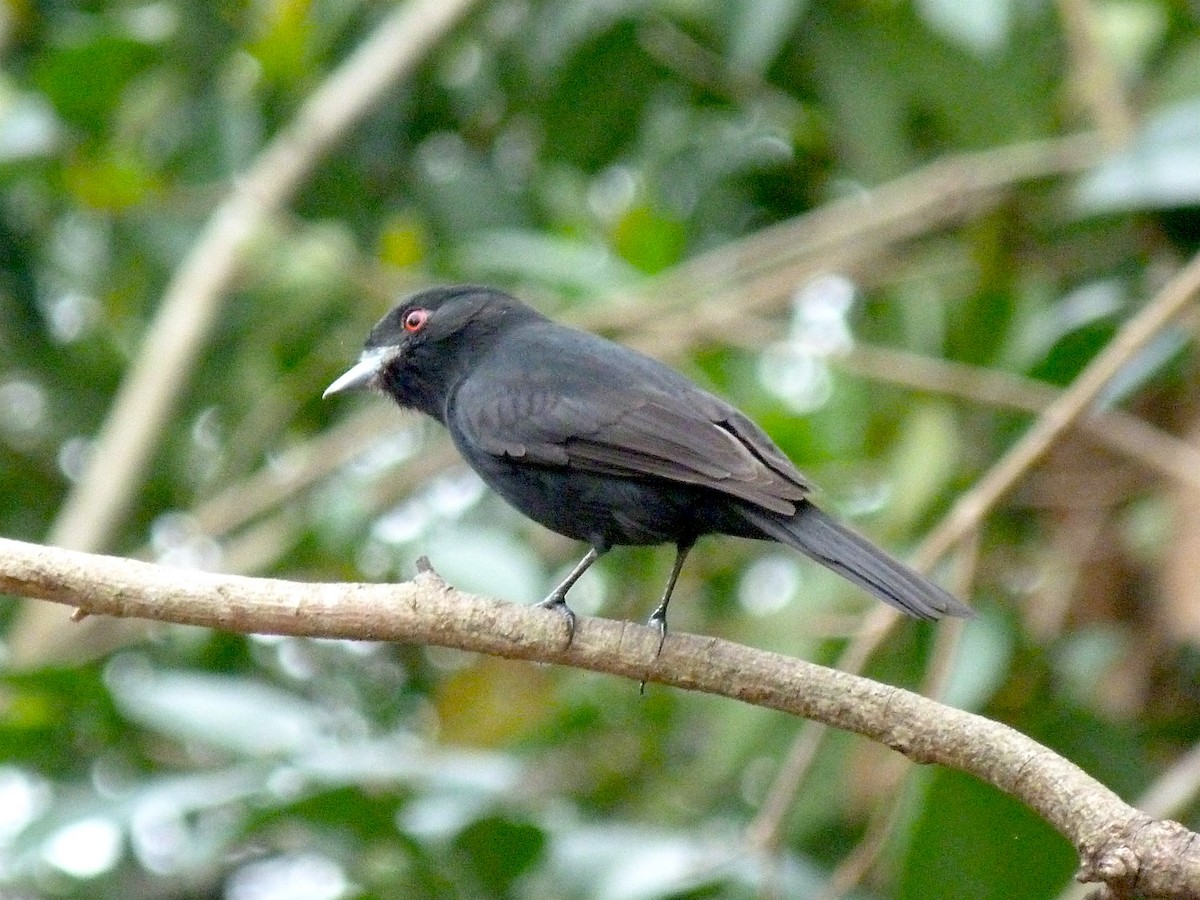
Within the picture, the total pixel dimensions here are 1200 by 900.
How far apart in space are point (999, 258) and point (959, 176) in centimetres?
32

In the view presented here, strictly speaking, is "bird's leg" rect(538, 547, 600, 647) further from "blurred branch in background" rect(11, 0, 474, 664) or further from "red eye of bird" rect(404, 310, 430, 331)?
"blurred branch in background" rect(11, 0, 474, 664)

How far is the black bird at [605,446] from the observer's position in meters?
3.32

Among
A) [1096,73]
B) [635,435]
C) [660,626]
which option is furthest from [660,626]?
[1096,73]

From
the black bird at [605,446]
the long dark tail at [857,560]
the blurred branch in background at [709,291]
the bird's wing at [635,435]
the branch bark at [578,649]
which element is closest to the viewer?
the branch bark at [578,649]

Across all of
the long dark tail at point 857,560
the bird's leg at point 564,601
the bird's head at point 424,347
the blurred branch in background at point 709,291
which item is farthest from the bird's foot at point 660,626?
the blurred branch in background at point 709,291

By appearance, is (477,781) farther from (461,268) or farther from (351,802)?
(461,268)

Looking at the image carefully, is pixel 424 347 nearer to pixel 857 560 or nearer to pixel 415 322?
pixel 415 322

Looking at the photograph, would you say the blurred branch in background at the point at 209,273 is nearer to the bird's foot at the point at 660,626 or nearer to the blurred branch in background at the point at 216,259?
the blurred branch in background at the point at 216,259

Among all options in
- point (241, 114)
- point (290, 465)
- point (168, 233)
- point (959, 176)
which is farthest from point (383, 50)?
point (959, 176)

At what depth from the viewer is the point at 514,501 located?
12.7 feet

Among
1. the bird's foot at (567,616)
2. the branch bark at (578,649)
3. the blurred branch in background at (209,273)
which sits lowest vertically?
the branch bark at (578,649)

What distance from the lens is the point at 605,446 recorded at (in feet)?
12.0

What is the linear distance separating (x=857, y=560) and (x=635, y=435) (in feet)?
2.20

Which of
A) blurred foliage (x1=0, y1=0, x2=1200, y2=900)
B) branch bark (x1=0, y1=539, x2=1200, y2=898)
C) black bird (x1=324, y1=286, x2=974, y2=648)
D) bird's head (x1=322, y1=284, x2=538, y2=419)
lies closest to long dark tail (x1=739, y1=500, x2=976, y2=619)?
black bird (x1=324, y1=286, x2=974, y2=648)
